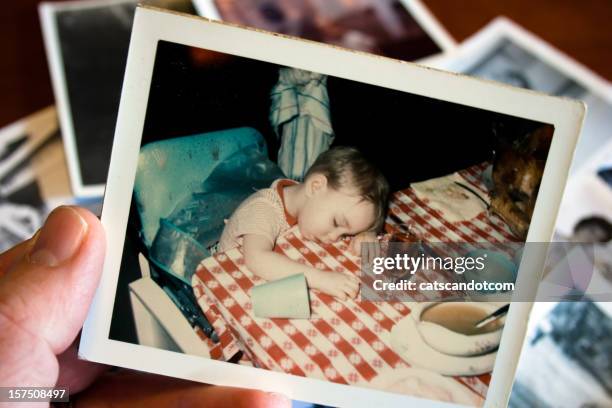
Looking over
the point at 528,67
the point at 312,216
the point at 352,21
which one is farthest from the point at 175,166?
the point at 528,67

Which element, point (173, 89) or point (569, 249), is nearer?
point (173, 89)

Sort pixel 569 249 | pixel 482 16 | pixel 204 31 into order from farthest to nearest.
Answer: pixel 482 16
pixel 569 249
pixel 204 31

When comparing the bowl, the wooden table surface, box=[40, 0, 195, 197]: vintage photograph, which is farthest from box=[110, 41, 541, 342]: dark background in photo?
the wooden table surface

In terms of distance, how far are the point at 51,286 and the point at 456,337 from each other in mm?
358

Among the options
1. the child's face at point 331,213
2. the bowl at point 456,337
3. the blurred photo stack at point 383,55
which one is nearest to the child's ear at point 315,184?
the child's face at point 331,213

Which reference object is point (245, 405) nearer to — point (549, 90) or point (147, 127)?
point (147, 127)

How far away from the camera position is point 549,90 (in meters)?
0.73

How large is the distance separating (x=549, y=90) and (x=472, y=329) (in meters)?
0.43

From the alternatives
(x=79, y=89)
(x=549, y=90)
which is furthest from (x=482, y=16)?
(x=79, y=89)

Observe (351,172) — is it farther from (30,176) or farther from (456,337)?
(30,176)

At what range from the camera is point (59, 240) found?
0.45m

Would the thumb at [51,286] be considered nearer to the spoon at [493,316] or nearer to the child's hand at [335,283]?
the child's hand at [335,283]

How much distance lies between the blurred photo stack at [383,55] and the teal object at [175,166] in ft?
0.81

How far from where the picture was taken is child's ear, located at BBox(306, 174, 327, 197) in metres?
0.46
